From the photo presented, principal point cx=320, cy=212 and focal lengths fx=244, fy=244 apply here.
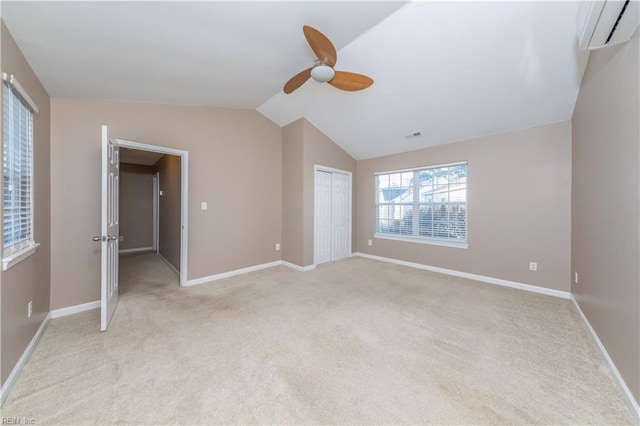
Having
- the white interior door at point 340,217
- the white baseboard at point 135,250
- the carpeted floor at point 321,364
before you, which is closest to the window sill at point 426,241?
the white interior door at point 340,217

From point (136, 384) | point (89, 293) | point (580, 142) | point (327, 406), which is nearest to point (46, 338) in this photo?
point (89, 293)

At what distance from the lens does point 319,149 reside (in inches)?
179

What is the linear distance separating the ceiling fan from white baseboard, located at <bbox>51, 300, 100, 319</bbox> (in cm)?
324

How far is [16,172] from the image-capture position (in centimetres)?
183

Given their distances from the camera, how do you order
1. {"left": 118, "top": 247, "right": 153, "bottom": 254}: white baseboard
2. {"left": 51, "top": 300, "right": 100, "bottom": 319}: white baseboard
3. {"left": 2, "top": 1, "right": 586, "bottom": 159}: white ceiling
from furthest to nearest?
{"left": 118, "top": 247, "right": 153, "bottom": 254}: white baseboard
{"left": 51, "top": 300, "right": 100, "bottom": 319}: white baseboard
{"left": 2, "top": 1, "right": 586, "bottom": 159}: white ceiling

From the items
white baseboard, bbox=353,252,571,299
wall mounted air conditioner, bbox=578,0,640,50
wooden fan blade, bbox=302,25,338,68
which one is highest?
wooden fan blade, bbox=302,25,338,68

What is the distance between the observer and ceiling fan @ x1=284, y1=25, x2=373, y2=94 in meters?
1.86

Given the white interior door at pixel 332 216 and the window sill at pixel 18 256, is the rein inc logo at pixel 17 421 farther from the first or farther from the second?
the white interior door at pixel 332 216

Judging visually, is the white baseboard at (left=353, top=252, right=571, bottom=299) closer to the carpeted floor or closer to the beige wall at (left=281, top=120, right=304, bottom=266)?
the carpeted floor

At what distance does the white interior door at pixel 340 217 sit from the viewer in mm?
5008

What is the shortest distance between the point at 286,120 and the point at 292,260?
2518 mm

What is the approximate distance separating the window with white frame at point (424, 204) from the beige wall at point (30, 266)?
4.78 m

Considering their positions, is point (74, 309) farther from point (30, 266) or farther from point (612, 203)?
point (612, 203)

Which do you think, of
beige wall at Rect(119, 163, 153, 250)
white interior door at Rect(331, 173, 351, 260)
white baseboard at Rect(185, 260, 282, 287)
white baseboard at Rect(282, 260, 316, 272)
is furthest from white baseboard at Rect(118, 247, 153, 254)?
white interior door at Rect(331, 173, 351, 260)
